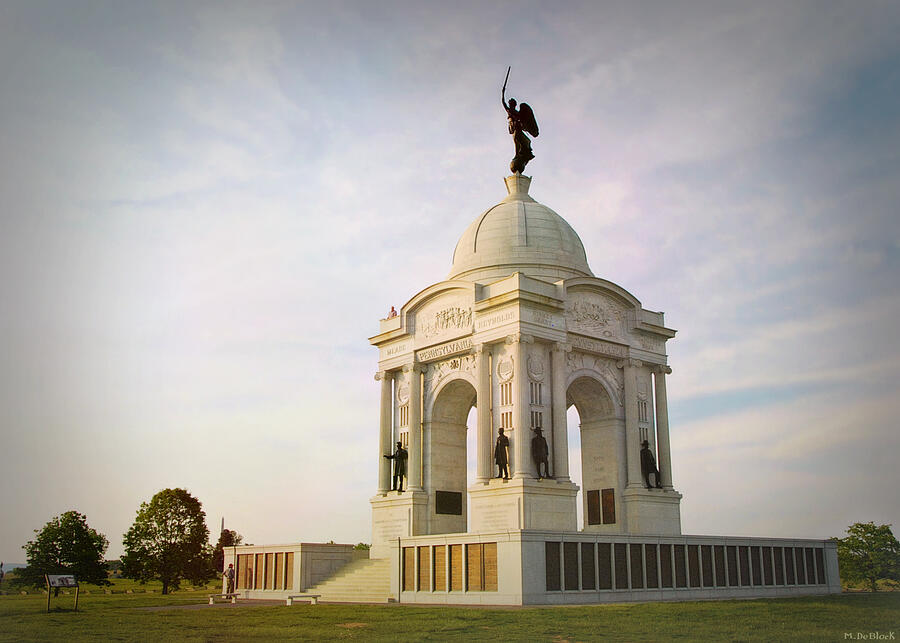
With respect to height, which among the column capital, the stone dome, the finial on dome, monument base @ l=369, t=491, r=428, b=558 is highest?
the finial on dome

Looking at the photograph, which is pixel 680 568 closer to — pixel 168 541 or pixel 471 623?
pixel 471 623

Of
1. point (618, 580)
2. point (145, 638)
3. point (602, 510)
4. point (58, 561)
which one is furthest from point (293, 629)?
point (58, 561)

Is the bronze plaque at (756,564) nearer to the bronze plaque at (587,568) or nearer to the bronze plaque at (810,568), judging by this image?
the bronze plaque at (810,568)

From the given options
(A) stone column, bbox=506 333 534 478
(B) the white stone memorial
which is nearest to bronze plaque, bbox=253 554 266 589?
(B) the white stone memorial

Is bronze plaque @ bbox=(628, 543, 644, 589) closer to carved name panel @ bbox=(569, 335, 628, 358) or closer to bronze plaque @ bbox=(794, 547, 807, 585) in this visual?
bronze plaque @ bbox=(794, 547, 807, 585)

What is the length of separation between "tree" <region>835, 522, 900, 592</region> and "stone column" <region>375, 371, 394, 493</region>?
21.3 meters

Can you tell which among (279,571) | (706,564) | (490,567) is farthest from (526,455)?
(279,571)

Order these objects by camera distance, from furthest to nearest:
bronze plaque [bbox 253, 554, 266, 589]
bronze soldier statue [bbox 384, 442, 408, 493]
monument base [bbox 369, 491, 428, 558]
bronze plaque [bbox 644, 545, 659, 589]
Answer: bronze soldier statue [bbox 384, 442, 408, 493] < monument base [bbox 369, 491, 428, 558] < bronze plaque [bbox 253, 554, 266, 589] < bronze plaque [bbox 644, 545, 659, 589]

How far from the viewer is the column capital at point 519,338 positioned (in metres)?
36.4

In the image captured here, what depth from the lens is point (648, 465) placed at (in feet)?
130

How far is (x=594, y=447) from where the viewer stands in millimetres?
40906

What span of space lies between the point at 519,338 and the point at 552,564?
34.4 ft

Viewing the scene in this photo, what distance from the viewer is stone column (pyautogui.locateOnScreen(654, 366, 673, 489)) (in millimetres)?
40375

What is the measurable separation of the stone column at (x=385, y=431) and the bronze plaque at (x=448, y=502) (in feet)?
9.13
